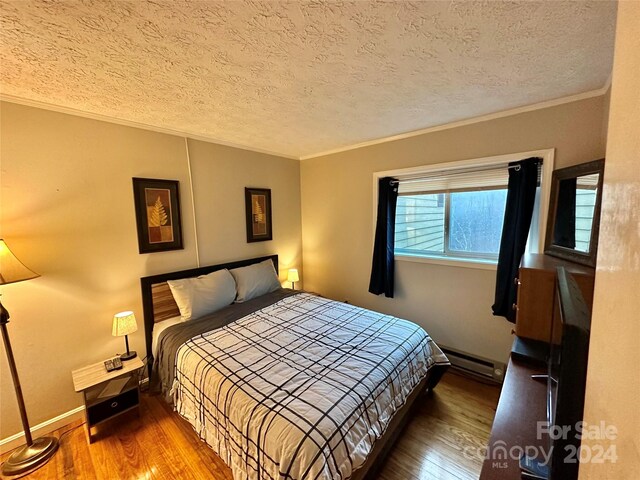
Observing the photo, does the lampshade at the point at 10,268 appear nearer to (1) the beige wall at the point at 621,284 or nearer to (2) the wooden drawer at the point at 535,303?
(1) the beige wall at the point at 621,284

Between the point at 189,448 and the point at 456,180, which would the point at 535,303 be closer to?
the point at 456,180

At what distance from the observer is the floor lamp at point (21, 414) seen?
5.01 feet

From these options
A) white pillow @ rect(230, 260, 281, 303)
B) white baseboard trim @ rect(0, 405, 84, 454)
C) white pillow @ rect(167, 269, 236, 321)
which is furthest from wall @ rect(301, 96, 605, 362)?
white baseboard trim @ rect(0, 405, 84, 454)

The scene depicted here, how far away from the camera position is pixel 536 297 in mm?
1368

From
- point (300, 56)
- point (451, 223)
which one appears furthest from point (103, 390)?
point (451, 223)

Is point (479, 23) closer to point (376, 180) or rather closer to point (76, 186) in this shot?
point (376, 180)

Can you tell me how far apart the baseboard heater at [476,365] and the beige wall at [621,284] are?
2.12m

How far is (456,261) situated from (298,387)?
Answer: 1.90 metres

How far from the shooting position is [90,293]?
79.6 inches

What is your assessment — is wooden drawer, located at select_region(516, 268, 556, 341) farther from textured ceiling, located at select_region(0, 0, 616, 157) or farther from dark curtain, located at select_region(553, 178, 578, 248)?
textured ceiling, located at select_region(0, 0, 616, 157)

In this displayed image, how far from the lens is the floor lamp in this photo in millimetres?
1527

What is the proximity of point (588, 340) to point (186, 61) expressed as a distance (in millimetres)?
1922

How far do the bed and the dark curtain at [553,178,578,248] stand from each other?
1193 mm

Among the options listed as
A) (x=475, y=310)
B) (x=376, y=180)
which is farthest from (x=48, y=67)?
(x=475, y=310)
